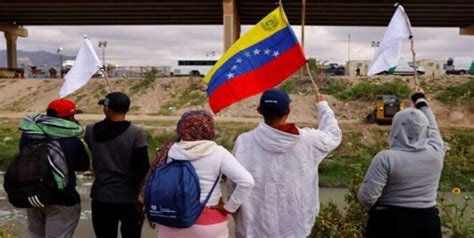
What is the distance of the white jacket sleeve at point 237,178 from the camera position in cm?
325

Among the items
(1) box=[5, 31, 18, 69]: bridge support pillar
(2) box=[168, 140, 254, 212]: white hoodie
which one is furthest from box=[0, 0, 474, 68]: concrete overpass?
(2) box=[168, 140, 254, 212]: white hoodie

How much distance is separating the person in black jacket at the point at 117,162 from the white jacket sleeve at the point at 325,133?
124 centimetres

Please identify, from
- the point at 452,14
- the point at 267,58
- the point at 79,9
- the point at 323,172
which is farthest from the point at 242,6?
the point at 267,58

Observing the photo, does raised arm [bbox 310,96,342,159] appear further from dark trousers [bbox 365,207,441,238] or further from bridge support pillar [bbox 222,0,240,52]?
bridge support pillar [bbox 222,0,240,52]

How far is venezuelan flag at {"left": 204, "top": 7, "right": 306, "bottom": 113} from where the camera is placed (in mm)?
4586

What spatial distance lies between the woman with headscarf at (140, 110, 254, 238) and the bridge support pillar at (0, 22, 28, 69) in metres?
41.6

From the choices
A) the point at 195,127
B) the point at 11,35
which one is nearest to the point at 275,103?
the point at 195,127

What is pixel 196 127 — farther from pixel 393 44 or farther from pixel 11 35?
pixel 11 35

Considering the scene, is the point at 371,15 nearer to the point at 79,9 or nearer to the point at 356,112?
the point at 356,112

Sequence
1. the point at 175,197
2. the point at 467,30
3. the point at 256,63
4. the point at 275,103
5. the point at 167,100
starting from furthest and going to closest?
the point at 467,30, the point at 167,100, the point at 256,63, the point at 275,103, the point at 175,197

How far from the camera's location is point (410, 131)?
3.50 metres

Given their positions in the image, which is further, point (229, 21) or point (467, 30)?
point (467, 30)

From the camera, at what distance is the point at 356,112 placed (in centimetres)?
2534

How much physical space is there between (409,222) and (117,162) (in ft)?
6.69
